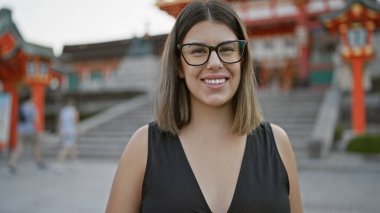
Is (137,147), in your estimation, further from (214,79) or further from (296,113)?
(296,113)

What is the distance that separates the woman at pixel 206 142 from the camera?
1317 mm

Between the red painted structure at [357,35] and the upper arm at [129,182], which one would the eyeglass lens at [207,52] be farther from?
the red painted structure at [357,35]

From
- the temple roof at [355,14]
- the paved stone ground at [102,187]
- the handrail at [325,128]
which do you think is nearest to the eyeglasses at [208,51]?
the paved stone ground at [102,187]

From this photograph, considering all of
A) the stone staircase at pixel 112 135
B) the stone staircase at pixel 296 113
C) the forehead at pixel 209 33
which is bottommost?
the stone staircase at pixel 112 135

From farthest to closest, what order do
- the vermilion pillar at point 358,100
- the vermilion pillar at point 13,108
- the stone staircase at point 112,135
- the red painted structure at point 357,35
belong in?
1. the vermilion pillar at point 13,108
2. the stone staircase at point 112,135
3. the vermilion pillar at point 358,100
4. the red painted structure at point 357,35

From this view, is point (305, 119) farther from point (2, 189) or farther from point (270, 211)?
point (270, 211)

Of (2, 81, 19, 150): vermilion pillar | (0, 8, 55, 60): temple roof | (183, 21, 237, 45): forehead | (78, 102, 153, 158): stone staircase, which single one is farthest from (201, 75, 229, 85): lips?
(0, 8, 55, 60): temple roof

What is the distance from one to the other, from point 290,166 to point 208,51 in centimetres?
53

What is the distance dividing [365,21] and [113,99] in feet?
39.1

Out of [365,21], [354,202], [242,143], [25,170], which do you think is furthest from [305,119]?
[242,143]

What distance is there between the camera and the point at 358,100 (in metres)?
9.76

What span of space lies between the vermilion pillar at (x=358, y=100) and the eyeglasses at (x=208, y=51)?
30.0 feet

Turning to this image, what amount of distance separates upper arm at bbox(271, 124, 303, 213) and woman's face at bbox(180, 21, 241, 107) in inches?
11.1

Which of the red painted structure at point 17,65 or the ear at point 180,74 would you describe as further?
the red painted structure at point 17,65
